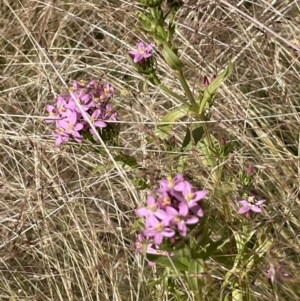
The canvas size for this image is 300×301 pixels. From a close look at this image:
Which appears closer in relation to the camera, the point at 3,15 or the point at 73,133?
the point at 73,133

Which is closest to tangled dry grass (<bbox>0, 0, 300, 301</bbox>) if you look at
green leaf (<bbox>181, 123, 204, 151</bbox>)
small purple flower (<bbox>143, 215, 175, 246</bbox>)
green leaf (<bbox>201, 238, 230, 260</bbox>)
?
green leaf (<bbox>181, 123, 204, 151</bbox>)

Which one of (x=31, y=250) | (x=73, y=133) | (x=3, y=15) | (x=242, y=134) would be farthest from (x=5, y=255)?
(x=3, y=15)

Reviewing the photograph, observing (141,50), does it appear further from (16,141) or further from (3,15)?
(3,15)

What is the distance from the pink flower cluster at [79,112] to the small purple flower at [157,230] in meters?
0.32

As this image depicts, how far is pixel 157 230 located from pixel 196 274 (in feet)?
0.45

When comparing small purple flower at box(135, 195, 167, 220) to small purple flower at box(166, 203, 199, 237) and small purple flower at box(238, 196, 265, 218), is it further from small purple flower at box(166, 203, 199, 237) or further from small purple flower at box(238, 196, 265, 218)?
small purple flower at box(238, 196, 265, 218)

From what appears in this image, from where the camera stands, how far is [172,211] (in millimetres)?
846

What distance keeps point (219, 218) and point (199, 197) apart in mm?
335

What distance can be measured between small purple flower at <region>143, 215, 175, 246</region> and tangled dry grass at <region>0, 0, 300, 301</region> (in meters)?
0.27

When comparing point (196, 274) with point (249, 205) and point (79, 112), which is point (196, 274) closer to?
point (249, 205)

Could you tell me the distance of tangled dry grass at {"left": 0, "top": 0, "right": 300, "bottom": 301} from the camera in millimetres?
1319

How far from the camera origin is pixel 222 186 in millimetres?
1092

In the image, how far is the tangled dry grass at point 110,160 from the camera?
1319 millimetres

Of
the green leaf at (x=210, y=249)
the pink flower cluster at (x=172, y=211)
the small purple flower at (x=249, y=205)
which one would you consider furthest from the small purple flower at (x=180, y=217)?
the small purple flower at (x=249, y=205)
